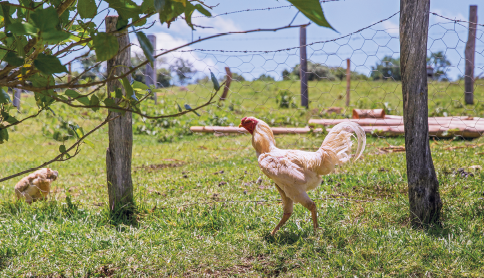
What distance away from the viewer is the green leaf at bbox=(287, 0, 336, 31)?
0.69m

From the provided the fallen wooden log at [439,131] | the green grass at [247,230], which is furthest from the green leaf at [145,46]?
the fallen wooden log at [439,131]

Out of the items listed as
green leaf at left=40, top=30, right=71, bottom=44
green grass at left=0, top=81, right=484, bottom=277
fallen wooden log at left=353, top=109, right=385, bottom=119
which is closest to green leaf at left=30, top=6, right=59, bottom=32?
green leaf at left=40, top=30, right=71, bottom=44

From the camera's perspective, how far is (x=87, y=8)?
41.6 inches

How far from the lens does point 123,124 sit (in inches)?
134

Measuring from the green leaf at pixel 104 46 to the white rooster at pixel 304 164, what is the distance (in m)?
1.95

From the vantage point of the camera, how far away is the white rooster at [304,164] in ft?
9.05

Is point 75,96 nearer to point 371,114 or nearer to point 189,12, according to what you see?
point 189,12

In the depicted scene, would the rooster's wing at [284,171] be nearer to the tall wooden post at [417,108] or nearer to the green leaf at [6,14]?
the tall wooden post at [417,108]

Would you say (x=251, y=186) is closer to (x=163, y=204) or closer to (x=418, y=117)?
(x=163, y=204)

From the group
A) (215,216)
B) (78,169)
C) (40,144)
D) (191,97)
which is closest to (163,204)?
(215,216)

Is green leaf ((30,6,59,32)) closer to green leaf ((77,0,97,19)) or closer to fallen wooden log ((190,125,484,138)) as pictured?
green leaf ((77,0,97,19))

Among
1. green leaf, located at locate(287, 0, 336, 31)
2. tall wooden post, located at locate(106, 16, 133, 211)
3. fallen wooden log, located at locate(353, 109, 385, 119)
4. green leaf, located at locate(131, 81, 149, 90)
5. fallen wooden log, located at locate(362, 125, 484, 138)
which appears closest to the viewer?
green leaf, located at locate(287, 0, 336, 31)

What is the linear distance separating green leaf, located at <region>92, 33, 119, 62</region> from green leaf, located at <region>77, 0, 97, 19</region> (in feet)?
0.57

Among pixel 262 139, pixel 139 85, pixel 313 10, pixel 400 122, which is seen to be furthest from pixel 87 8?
pixel 400 122
